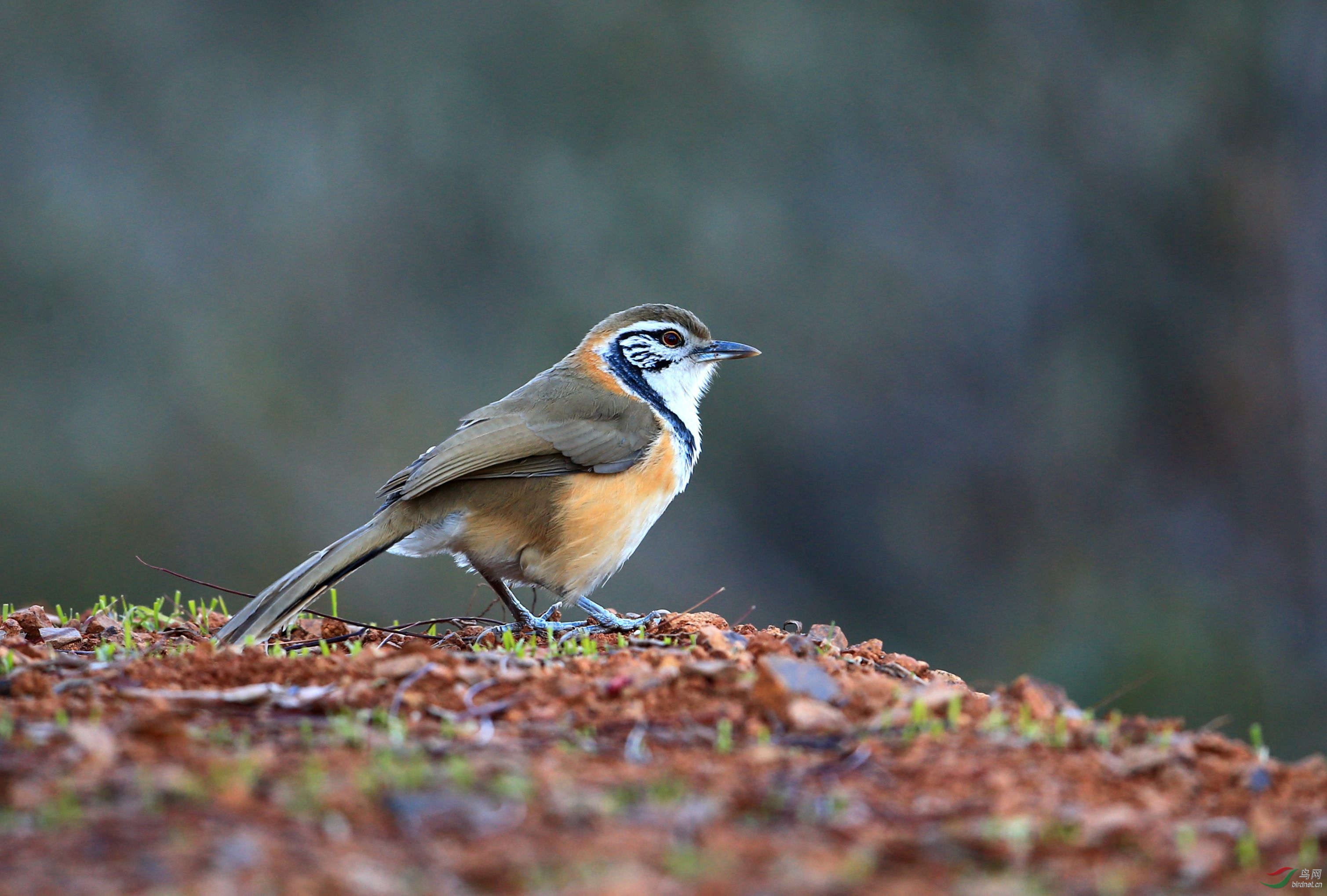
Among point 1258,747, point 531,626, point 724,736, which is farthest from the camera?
point 531,626

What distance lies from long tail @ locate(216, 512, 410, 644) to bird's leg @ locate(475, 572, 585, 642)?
2.24 ft

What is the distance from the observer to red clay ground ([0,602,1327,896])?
2.78m

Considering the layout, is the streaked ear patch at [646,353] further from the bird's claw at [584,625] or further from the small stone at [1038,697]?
the small stone at [1038,697]

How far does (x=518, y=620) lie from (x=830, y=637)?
5.82 feet

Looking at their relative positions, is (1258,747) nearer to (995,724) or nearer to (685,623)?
(995,724)

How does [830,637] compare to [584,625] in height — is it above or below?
above

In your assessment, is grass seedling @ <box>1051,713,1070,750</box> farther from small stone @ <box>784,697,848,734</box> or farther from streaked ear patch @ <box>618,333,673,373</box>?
streaked ear patch @ <box>618,333,673,373</box>

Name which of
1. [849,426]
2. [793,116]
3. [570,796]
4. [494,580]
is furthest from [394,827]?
[793,116]

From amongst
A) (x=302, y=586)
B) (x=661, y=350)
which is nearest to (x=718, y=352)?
(x=661, y=350)

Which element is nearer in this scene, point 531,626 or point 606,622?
point 531,626

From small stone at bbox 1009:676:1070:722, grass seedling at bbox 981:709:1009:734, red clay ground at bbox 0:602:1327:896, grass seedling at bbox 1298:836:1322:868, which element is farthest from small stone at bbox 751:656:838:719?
grass seedling at bbox 1298:836:1322:868

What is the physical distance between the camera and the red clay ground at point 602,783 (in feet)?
9.11

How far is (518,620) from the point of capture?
6.82 meters

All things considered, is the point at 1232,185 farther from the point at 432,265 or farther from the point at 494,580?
the point at 494,580
